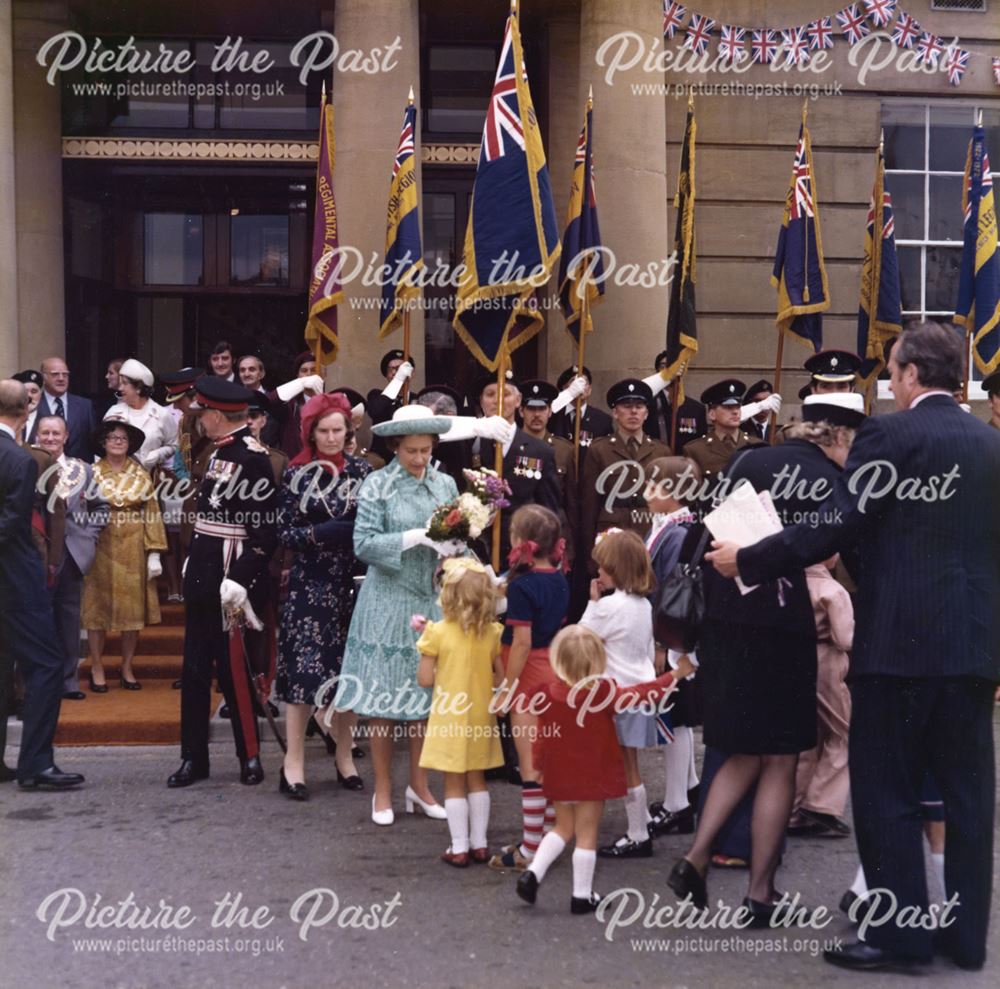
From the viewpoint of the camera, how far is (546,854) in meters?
5.75

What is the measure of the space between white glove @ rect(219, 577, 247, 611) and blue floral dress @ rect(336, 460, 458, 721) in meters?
0.71

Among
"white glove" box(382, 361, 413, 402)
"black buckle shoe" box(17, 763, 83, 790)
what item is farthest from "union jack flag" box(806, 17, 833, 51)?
"black buckle shoe" box(17, 763, 83, 790)

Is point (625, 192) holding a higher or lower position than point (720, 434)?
higher

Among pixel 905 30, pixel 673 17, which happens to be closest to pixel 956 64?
pixel 905 30

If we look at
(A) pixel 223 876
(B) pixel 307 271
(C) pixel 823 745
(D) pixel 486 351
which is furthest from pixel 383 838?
(B) pixel 307 271

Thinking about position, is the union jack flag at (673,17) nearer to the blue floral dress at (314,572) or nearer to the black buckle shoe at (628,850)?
the blue floral dress at (314,572)

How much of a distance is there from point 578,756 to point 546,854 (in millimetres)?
408

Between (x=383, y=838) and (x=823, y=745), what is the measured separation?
7.15ft

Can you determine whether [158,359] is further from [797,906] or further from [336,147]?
[797,906]

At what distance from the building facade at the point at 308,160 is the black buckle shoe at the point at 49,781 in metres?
6.62

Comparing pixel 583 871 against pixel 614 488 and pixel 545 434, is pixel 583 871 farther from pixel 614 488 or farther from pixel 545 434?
pixel 545 434

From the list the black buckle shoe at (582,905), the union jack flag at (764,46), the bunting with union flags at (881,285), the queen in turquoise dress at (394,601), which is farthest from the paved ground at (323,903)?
the union jack flag at (764,46)

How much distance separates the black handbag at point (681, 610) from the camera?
5801mm

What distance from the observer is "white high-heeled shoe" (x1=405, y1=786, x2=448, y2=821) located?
287 inches
